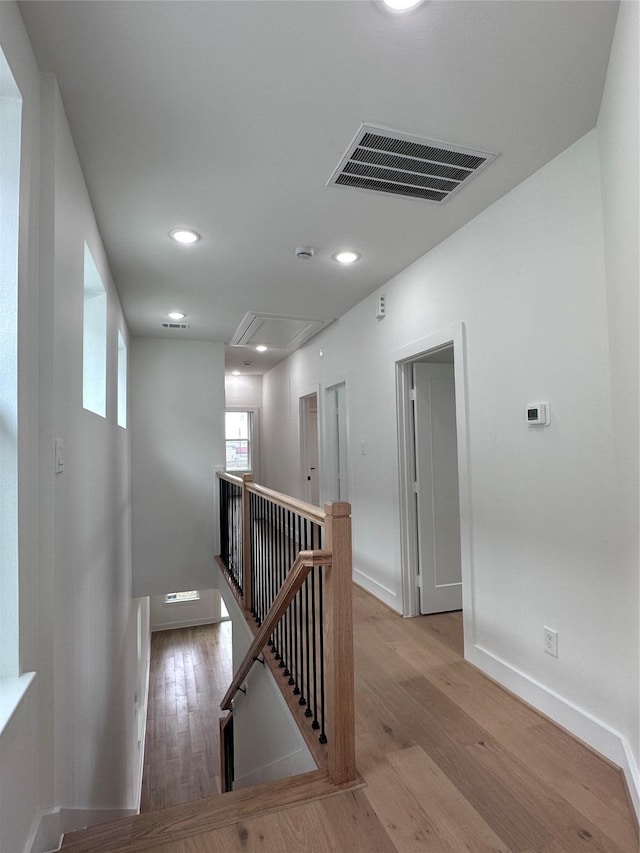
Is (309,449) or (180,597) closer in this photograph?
(309,449)

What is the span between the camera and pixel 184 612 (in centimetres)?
804

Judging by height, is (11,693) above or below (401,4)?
below

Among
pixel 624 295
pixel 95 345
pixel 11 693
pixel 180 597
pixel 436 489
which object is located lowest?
pixel 180 597

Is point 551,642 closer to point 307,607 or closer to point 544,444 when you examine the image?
point 544,444

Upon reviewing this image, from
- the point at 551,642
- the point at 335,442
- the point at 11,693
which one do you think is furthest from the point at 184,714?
the point at 11,693

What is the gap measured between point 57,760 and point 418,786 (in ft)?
4.27

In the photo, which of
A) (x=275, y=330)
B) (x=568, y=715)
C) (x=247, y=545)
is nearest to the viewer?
(x=568, y=715)

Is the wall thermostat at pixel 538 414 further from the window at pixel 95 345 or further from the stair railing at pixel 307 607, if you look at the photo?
the window at pixel 95 345

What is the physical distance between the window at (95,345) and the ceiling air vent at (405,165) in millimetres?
1568

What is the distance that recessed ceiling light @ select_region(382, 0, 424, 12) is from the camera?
1.37 m

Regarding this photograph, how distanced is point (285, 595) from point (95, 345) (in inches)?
75.8

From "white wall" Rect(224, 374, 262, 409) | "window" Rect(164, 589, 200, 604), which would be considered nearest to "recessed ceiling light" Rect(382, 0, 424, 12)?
"white wall" Rect(224, 374, 262, 409)

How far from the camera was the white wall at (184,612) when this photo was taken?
789 centimetres

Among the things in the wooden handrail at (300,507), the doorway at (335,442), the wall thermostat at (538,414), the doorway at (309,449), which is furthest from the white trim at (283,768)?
the doorway at (309,449)
